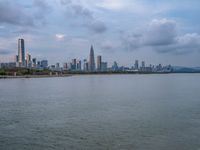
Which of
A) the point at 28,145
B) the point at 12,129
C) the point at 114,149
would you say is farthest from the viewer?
the point at 12,129

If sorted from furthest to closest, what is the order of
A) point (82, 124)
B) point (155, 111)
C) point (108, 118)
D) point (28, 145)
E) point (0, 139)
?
point (155, 111)
point (108, 118)
point (82, 124)
point (0, 139)
point (28, 145)

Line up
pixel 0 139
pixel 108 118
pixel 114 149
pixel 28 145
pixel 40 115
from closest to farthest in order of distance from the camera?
pixel 114 149
pixel 28 145
pixel 0 139
pixel 108 118
pixel 40 115

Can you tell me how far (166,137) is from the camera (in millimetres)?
18594

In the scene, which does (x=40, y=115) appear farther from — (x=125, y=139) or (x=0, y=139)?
A: (x=125, y=139)

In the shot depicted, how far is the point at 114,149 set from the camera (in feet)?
52.5

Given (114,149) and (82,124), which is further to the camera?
(82,124)

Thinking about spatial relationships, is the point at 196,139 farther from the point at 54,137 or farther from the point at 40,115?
the point at 40,115

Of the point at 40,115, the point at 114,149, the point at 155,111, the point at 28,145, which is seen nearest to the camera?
the point at 114,149

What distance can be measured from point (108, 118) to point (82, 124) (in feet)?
10.7

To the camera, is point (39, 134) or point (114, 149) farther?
point (39, 134)

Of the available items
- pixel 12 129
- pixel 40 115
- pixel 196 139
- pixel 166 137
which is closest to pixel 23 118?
pixel 40 115

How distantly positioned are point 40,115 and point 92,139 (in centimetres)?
1071

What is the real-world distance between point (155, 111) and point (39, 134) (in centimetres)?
1366

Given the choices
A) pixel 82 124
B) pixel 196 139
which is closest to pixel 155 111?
pixel 82 124
